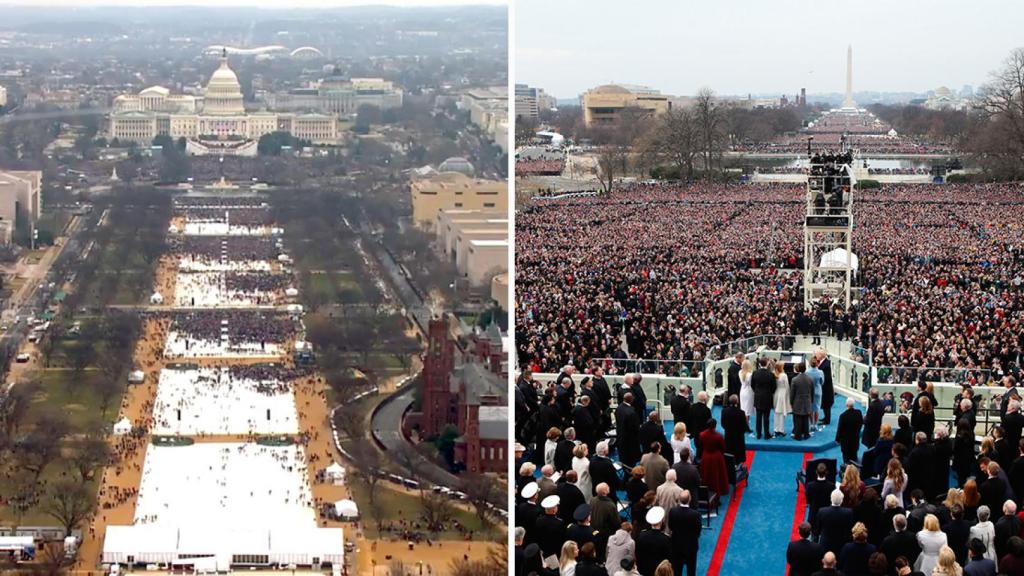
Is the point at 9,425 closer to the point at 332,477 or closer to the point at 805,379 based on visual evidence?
the point at 332,477

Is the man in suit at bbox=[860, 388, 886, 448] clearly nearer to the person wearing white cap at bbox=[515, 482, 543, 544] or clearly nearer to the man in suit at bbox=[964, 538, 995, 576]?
the man in suit at bbox=[964, 538, 995, 576]

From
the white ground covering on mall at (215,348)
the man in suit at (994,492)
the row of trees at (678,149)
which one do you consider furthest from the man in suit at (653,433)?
the row of trees at (678,149)

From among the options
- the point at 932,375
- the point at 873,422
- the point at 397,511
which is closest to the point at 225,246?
the point at 397,511

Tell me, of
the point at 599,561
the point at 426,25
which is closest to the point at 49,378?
the point at 426,25

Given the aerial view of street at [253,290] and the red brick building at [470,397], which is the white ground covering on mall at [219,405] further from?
the red brick building at [470,397]

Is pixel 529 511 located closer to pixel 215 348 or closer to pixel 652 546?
pixel 652 546

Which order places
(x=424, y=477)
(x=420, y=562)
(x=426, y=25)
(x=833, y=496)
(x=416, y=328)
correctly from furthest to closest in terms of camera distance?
(x=426, y=25), (x=416, y=328), (x=424, y=477), (x=420, y=562), (x=833, y=496)
